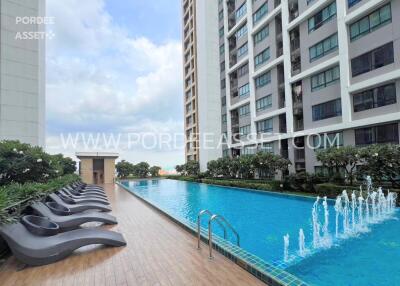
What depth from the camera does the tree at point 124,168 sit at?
42.0m

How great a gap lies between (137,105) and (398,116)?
2134 centimetres

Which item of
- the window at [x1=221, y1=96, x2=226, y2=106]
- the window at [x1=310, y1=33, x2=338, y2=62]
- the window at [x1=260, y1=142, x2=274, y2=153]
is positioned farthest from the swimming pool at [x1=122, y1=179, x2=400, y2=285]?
the window at [x1=221, y1=96, x2=226, y2=106]

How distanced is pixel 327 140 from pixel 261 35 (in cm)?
1512

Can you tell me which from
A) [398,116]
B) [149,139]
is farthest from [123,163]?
[398,116]

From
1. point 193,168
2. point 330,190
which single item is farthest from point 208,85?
point 330,190

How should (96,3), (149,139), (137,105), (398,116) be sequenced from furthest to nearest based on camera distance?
(149,139) → (137,105) → (96,3) → (398,116)

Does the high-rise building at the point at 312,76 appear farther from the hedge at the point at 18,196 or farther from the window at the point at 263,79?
the hedge at the point at 18,196

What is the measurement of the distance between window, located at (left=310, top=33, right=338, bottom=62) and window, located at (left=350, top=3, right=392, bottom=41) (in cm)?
143

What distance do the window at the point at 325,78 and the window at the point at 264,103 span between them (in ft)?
18.6

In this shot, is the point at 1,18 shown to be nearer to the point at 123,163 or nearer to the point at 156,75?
the point at 156,75

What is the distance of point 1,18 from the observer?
20234mm

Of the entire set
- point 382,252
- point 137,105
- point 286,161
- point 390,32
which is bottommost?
point 382,252

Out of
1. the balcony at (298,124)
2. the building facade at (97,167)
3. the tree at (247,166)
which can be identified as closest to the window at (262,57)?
the balcony at (298,124)

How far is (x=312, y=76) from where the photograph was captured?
21.1 metres
